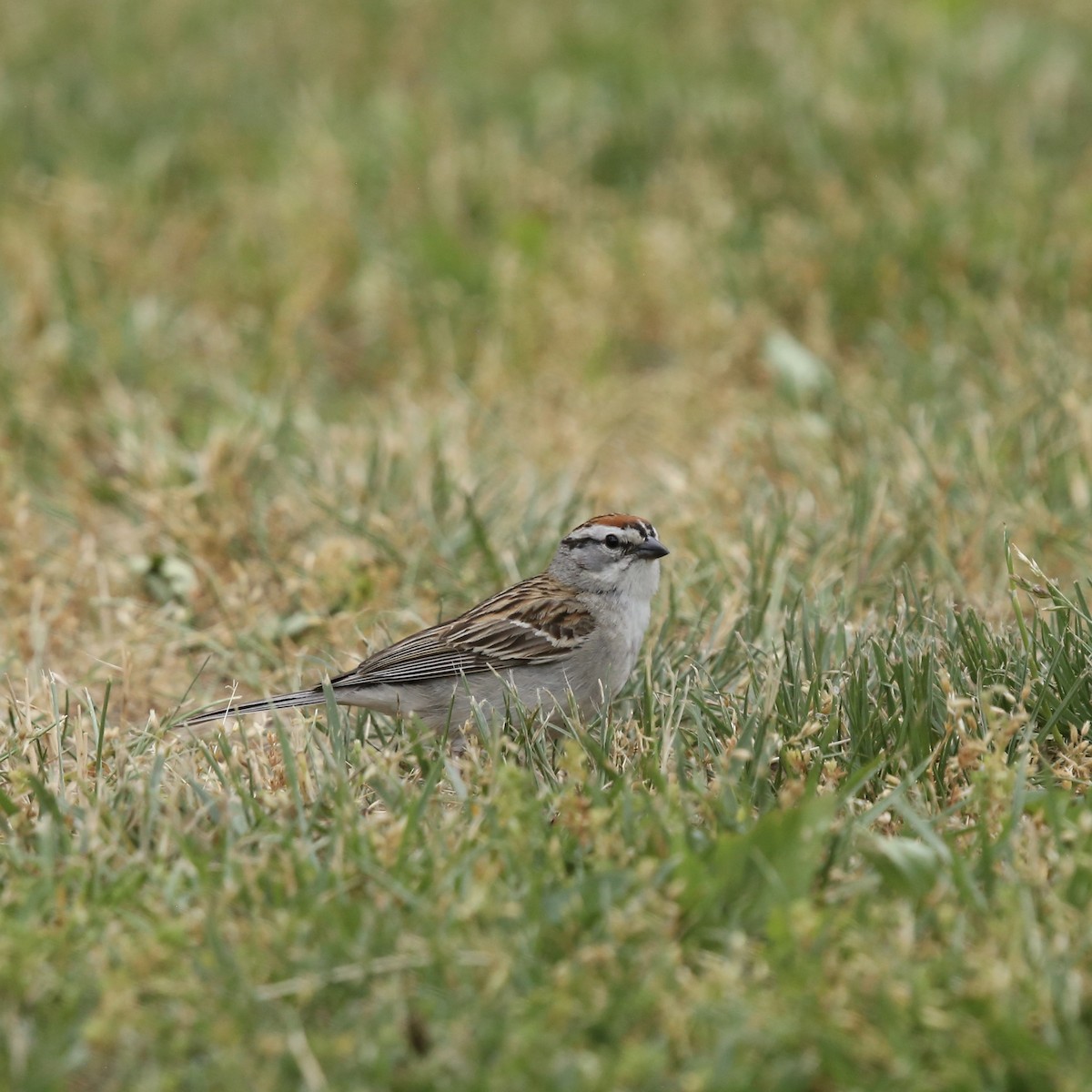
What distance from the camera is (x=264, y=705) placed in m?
4.36

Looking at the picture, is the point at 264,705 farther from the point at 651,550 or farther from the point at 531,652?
the point at 651,550

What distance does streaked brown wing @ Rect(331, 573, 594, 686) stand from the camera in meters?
4.60

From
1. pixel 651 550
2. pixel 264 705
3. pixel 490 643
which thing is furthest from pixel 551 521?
pixel 264 705

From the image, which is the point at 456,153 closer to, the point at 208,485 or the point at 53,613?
the point at 208,485

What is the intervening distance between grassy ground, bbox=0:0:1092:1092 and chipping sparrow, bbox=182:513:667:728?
0.47 ft

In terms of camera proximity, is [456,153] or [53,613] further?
[456,153]

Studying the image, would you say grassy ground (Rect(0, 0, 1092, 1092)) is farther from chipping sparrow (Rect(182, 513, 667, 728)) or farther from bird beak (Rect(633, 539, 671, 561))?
bird beak (Rect(633, 539, 671, 561))

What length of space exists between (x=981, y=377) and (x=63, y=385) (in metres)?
3.85

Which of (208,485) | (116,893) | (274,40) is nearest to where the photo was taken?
(116,893)

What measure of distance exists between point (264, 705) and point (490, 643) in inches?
26.9

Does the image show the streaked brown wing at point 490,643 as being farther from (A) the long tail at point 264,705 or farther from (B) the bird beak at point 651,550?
(B) the bird beak at point 651,550

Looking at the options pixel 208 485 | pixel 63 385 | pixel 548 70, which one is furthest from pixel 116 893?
pixel 548 70

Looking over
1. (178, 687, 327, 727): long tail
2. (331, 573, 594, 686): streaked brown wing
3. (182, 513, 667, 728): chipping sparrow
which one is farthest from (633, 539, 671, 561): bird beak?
(178, 687, 327, 727): long tail

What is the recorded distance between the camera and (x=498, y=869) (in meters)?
3.31
